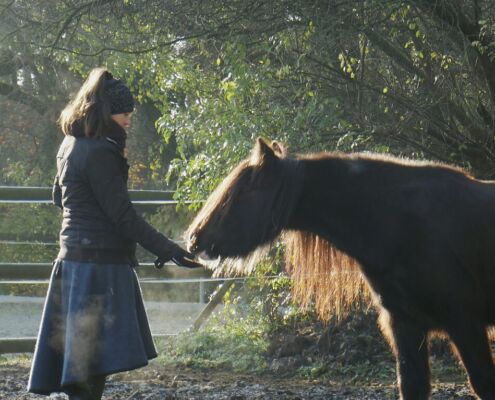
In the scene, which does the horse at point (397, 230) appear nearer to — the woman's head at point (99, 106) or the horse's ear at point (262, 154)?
the horse's ear at point (262, 154)

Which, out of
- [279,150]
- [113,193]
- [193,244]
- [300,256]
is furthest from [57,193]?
[300,256]

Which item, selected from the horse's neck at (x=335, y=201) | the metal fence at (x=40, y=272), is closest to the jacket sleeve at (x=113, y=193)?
the horse's neck at (x=335, y=201)

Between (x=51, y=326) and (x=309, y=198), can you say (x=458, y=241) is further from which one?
(x=51, y=326)

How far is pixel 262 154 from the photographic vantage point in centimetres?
544

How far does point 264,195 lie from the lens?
5.42 meters

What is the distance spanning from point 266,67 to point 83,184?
3.23m

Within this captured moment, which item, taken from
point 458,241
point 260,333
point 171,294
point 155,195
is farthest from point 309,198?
point 171,294

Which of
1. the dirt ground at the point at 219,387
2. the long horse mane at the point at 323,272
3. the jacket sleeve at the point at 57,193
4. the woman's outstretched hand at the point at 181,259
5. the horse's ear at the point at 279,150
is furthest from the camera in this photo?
the dirt ground at the point at 219,387

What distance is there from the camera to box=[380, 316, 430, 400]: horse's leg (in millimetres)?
5363

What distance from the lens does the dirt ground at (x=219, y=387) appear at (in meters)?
6.67

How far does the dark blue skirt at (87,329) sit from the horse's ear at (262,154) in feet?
3.43

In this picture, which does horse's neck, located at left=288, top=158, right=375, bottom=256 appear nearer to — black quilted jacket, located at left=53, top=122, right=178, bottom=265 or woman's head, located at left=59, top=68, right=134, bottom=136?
black quilted jacket, located at left=53, top=122, right=178, bottom=265

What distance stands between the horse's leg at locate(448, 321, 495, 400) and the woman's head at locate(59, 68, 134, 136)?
7.16ft

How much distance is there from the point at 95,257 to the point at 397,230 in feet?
5.68
